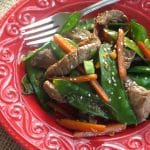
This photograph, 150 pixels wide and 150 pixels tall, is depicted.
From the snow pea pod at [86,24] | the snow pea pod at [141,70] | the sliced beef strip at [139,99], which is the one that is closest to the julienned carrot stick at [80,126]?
the sliced beef strip at [139,99]

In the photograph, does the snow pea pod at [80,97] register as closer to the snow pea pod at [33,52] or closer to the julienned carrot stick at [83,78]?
the julienned carrot stick at [83,78]

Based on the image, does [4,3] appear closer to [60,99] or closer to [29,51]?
[29,51]

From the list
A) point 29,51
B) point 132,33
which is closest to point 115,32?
point 132,33

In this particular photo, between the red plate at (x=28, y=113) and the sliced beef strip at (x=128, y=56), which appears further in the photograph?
the sliced beef strip at (x=128, y=56)

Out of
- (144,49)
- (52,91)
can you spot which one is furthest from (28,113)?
(144,49)

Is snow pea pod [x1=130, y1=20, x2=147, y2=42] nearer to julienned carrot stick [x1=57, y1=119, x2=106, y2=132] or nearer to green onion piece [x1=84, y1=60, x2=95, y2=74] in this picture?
green onion piece [x1=84, y1=60, x2=95, y2=74]
